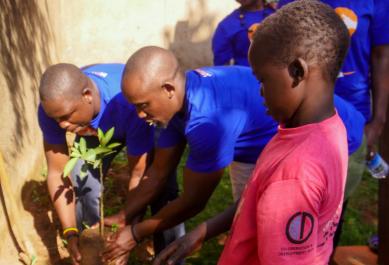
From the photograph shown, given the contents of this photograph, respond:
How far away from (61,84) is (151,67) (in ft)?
1.71

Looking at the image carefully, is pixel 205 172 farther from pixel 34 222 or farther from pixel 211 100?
pixel 34 222

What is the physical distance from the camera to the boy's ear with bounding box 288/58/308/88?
1.06 m

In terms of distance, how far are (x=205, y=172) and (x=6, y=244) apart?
5.65ft

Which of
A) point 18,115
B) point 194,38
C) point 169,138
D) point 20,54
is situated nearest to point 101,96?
point 169,138

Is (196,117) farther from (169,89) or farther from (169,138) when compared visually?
(169,138)

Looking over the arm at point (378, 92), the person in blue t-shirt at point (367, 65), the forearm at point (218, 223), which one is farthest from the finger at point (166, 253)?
the arm at point (378, 92)

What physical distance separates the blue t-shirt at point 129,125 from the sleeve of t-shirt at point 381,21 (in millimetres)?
1328

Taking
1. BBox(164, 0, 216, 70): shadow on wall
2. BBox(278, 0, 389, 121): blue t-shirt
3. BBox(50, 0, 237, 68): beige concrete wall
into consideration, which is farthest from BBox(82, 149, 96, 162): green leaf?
BBox(164, 0, 216, 70): shadow on wall

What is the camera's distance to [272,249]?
1.06 metres

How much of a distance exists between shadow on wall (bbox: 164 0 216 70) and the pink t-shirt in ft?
17.1

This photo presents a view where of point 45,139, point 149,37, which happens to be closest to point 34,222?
point 45,139

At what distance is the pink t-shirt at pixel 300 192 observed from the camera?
1011 mm

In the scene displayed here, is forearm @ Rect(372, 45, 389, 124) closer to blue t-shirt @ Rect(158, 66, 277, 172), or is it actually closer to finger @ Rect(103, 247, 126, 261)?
blue t-shirt @ Rect(158, 66, 277, 172)

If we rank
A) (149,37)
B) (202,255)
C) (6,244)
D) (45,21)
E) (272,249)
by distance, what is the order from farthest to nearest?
(149,37), (45,21), (202,255), (6,244), (272,249)
